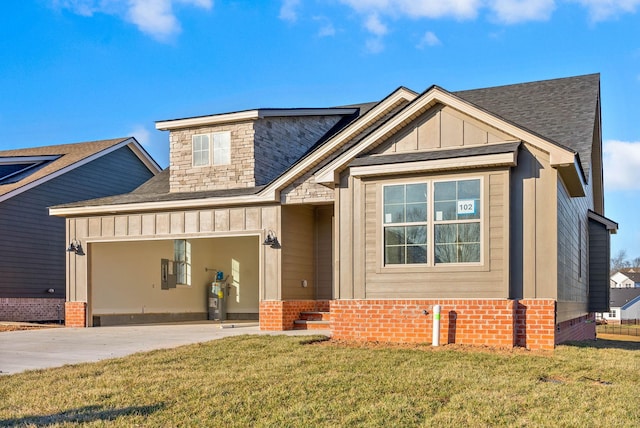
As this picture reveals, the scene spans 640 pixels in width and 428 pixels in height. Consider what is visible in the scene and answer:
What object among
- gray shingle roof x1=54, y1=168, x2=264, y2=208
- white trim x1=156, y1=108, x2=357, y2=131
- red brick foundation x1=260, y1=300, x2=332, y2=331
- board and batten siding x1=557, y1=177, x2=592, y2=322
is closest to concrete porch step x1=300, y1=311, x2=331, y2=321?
red brick foundation x1=260, y1=300, x2=332, y2=331

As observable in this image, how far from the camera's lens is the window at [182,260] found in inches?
811

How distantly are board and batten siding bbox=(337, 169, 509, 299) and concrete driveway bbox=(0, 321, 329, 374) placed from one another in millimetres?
2484

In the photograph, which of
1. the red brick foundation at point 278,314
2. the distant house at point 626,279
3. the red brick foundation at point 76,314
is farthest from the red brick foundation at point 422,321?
the distant house at point 626,279

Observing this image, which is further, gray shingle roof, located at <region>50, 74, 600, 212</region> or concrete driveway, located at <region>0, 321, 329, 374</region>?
gray shingle roof, located at <region>50, 74, 600, 212</region>

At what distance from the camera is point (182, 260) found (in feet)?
67.8

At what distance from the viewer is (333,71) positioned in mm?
16250

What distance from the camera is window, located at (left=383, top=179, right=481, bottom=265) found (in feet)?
37.4

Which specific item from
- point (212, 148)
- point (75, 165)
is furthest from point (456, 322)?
point (75, 165)

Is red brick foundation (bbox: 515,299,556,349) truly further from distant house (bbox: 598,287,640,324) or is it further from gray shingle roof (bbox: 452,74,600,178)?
distant house (bbox: 598,287,640,324)

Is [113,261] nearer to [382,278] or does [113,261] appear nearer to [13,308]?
[13,308]

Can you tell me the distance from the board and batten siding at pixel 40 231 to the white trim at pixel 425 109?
44.0ft

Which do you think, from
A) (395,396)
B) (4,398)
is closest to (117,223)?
(4,398)

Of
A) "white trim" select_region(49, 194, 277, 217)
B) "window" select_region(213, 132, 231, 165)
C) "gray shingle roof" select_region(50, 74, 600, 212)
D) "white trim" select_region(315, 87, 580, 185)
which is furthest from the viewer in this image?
"window" select_region(213, 132, 231, 165)

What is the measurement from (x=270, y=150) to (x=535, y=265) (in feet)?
29.2
